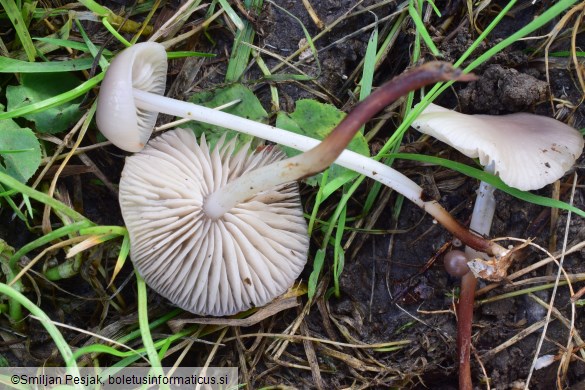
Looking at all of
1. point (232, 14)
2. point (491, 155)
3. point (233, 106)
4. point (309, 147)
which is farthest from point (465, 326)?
point (232, 14)

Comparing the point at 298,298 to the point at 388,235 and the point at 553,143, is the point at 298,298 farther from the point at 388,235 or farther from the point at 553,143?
the point at 553,143

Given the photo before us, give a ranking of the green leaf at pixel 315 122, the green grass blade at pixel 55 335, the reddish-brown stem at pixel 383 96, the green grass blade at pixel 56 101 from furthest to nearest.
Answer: the green leaf at pixel 315 122 → the green grass blade at pixel 56 101 → the green grass blade at pixel 55 335 → the reddish-brown stem at pixel 383 96

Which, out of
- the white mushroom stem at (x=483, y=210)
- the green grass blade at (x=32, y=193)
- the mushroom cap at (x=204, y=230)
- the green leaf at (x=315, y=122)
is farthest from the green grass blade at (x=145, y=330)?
the white mushroom stem at (x=483, y=210)

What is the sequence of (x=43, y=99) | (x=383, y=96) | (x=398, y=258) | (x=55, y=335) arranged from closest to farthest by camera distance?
1. (x=383, y=96)
2. (x=55, y=335)
3. (x=43, y=99)
4. (x=398, y=258)

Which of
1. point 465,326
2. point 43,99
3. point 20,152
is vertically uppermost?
point 43,99

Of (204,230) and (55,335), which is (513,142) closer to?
(204,230)

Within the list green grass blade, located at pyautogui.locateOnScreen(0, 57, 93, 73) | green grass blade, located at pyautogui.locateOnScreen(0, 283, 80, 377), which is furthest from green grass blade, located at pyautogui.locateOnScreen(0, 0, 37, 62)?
green grass blade, located at pyautogui.locateOnScreen(0, 283, 80, 377)

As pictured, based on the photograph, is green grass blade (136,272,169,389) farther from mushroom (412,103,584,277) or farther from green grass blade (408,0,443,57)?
Result: green grass blade (408,0,443,57)

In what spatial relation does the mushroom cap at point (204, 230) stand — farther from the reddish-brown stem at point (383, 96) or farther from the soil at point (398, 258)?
the reddish-brown stem at point (383, 96)
